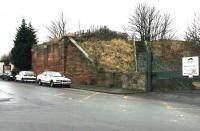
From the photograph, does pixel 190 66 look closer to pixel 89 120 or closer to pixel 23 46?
pixel 89 120

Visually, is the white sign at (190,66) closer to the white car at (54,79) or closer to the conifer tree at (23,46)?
the white car at (54,79)

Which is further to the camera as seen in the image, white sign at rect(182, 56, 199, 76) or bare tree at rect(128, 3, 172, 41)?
bare tree at rect(128, 3, 172, 41)

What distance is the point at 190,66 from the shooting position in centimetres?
3028

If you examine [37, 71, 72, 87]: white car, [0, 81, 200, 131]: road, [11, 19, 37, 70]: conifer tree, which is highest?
[11, 19, 37, 70]: conifer tree

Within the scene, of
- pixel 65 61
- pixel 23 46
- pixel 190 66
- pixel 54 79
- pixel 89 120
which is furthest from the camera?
pixel 23 46

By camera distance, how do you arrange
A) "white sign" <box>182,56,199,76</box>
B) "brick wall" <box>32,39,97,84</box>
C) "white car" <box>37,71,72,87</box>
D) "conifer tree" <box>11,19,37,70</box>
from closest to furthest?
1. "white sign" <box>182,56,199,76</box>
2. "white car" <box>37,71,72,87</box>
3. "brick wall" <box>32,39,97,84</box>
4. "conifer tree" <box>11,19,37,70</box>

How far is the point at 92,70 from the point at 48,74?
4296 mm

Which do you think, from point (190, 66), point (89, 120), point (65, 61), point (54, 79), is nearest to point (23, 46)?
point (65, 61)

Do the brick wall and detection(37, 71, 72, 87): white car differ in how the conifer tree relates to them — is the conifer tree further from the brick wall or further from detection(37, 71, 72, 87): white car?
detection(37, 71, 72, 87): white car

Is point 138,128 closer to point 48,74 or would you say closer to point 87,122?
point 87,122

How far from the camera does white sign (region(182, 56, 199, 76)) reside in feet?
97.6

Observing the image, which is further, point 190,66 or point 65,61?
point 65,61

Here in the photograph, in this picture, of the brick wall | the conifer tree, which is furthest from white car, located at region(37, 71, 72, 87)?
the conifer tree

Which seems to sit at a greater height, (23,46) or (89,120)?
(23,46)
